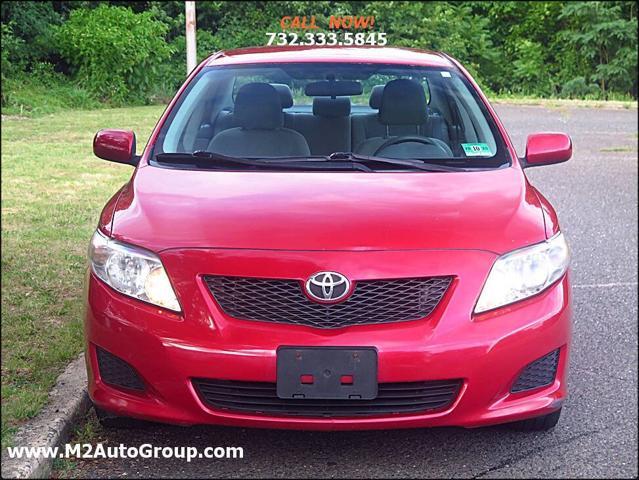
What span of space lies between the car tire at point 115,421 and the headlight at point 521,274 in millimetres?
1314

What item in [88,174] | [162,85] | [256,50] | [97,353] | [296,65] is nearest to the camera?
[97,353]

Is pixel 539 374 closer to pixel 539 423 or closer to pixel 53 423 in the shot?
pixel 539 423

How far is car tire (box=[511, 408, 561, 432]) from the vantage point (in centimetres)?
339

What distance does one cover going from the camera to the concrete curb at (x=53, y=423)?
2926 mm

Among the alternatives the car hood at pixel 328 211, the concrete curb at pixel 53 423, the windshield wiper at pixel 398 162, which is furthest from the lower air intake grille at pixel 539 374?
the concrete curb at pixel 53 423

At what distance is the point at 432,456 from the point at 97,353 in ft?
3.96

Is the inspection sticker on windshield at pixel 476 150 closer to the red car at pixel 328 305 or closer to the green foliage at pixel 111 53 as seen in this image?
the red car at pixel 328 305

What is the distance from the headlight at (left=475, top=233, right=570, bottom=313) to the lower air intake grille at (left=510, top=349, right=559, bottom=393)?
0.23 meters

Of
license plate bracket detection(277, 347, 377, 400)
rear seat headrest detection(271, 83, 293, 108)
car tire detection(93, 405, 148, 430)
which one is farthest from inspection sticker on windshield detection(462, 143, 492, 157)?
car tire detection(93, 405, 148, 430)

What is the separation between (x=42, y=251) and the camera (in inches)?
237

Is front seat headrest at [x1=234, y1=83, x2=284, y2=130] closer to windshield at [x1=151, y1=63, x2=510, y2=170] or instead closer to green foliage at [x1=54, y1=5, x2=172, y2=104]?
windshield at [x1=151, y1=63, x2=510, y2=170]

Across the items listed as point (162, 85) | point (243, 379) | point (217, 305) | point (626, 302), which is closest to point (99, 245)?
point (217, 305)

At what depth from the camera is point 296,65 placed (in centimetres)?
453

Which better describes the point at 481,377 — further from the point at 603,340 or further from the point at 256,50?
the point at 256,50
